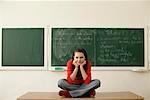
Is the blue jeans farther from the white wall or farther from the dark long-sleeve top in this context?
the white wall

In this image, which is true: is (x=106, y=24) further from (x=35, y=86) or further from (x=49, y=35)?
Result: (x=35, y=86)

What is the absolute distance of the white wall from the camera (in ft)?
12.4

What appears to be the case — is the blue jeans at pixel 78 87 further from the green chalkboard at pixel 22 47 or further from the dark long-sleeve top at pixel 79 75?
the green chalkboard at pixel 22 47

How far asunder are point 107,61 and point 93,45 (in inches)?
11.4

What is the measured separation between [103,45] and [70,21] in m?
0.56

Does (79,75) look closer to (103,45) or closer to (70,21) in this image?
(103,45)

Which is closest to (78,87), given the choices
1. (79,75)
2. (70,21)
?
(79,75)

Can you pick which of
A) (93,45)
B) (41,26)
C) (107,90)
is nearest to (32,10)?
(41,26)

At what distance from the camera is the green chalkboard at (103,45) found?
3.78m

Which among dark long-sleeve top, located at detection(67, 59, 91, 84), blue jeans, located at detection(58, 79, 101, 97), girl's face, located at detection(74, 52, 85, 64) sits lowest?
blue jeans, located at detection(58, 79, 101, 97)

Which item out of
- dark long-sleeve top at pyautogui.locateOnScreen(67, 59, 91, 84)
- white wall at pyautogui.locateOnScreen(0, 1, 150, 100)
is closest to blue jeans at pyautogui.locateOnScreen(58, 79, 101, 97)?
dark long-sleeve top at pyautogui.locateOnScreen(67, 59, 91, 84)

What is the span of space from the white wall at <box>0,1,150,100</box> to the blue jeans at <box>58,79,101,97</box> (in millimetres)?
710

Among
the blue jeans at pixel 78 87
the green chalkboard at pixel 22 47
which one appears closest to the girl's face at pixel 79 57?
the blue jeans at pixel 78 87

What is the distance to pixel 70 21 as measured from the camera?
12.4ft
